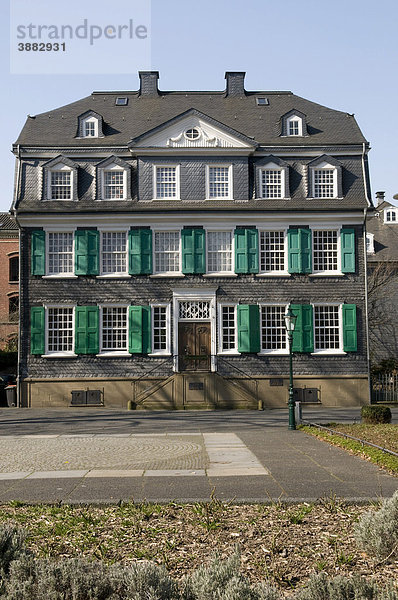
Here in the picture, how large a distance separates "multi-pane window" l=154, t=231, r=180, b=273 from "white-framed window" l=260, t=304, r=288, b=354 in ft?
13.6

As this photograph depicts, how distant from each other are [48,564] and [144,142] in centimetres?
2543

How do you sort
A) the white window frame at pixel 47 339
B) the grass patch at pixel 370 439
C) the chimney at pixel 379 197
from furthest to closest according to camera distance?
the chimney at pixel 379 197
the white window frame at pixel 47 339
the grass patch at pixel 370 439

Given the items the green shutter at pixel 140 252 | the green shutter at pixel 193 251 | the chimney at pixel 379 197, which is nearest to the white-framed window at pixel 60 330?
the green shutter at pixel 140 252

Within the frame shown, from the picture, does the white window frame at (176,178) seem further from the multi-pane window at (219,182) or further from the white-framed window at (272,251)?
the white-framed window at (272,251)

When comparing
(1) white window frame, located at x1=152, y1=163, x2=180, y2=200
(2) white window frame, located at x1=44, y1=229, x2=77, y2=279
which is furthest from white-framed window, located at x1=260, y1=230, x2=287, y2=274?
(2) white window frame, located at x1=44, y1=229, x2=77, y2=279

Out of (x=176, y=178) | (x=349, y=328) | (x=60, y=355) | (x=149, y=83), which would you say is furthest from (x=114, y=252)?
(x=349, y=328)

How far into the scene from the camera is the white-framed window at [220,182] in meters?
29.0

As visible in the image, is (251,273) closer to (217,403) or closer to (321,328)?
(321,328)

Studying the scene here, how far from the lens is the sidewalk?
29.2ft

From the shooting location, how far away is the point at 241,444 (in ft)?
48.0

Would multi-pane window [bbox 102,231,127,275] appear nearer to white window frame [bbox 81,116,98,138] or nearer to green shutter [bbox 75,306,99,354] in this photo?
green shutter [bbox 75,306,99,354]

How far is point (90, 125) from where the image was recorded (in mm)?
30438

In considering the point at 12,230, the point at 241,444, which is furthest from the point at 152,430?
the point at 12,230

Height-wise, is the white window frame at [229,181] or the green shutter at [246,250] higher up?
the white window frame at [229,181]
